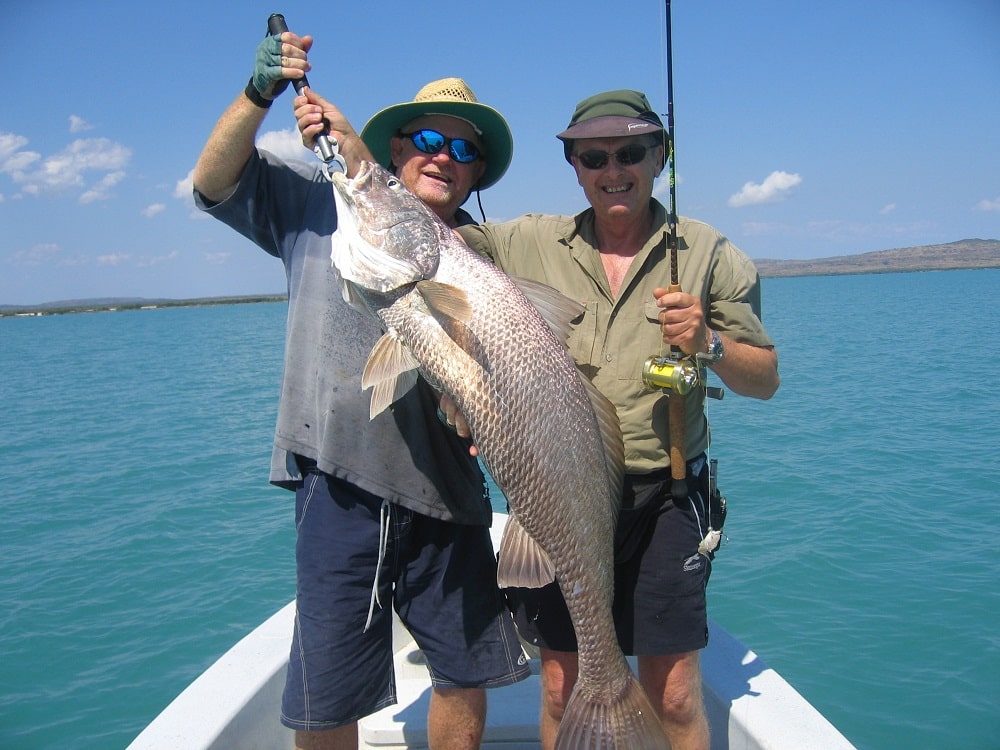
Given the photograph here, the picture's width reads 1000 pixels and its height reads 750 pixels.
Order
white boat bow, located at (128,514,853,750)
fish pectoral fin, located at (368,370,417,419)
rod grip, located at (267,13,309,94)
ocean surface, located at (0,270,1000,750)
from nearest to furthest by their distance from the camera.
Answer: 1. fish pectoral fin, located at (368,370,417,419)
2. rod grip, located at (267,13,309,94)
3. white boat bow, located at (128,514,853,750)
4. ocean surface, located at (0,270,1000,750)

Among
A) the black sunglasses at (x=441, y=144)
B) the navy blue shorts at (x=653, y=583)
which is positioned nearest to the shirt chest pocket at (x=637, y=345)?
the navy blue shorts at (x=653, y=583)

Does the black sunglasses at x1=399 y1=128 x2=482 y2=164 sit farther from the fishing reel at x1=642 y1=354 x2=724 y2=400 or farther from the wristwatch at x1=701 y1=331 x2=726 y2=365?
the wristwatch at x1=701 y1=331 x2=726 y2=365

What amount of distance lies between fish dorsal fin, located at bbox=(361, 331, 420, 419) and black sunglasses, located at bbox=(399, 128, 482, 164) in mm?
1043

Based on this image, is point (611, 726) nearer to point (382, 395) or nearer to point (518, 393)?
point (518, 393)

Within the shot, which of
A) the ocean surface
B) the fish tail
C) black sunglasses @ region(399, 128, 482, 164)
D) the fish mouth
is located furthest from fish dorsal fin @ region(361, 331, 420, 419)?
the ocean surface

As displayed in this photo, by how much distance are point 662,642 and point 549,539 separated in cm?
79

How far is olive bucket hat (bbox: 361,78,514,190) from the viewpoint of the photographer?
10.7 feet

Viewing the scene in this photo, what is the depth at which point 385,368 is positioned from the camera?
269cm

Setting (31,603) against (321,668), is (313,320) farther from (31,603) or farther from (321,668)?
(31,603)

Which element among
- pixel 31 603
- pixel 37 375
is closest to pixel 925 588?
pixel 31 603

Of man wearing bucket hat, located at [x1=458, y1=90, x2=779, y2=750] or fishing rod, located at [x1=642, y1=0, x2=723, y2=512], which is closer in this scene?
fishing rod, located at [x1=642, y1=0, x2=723, y2=512]

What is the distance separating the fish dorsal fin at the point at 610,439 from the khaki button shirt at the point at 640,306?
18 centimetres

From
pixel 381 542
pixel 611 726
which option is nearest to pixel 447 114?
pixel 381 542

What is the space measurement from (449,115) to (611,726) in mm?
2686
